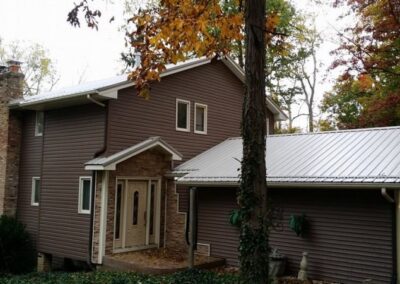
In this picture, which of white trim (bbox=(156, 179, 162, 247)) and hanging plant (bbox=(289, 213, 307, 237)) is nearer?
hanging plant (bbox=(289, 213, 307, 237))

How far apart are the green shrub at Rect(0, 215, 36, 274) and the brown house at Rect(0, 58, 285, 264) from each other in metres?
0.48

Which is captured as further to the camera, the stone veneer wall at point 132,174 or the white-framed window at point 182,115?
the white-framed window at point 182,115

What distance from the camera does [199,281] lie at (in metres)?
9.78

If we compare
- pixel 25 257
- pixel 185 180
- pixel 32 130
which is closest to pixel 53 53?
pixel 32 130

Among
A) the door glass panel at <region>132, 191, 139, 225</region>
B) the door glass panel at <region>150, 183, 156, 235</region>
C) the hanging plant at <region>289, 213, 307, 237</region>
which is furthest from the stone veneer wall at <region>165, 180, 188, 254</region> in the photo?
the hanging plant at <region>289, 213, 307, 237</region>

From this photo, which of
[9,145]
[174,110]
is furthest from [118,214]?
[9,145]

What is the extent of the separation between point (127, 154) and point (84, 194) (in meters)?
2.23

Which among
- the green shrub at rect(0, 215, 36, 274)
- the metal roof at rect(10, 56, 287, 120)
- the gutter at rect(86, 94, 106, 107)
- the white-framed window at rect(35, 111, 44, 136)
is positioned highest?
the metal roof at rect(10, 56, 287, 120)

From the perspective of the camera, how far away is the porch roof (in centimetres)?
1223

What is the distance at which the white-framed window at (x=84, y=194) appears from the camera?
1348 centimetres

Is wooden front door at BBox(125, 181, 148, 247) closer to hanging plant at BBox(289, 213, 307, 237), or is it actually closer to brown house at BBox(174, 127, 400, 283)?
brown house at BBox(174, 127, 400, 283)

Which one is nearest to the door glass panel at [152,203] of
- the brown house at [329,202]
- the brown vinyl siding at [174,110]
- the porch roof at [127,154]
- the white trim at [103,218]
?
the porch roof at [127,154]

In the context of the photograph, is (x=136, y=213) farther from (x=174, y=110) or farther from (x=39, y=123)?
(x=39, y=123)

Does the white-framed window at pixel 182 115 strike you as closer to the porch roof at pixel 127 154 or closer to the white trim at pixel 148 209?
the porch roof at pixel 127 154
